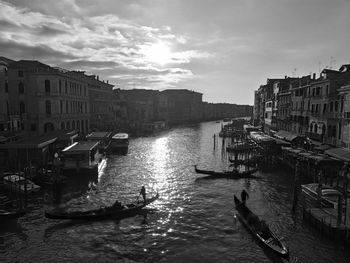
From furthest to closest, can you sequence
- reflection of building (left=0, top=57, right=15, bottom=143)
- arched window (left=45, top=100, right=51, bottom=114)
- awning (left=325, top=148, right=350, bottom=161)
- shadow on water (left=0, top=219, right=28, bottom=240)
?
1. arched window (left=45, top=100, right=51, bottom=114)
2. reflection of building (left=0, top=57, right=15, bottom=143)
3. awning (left=325, top=148, right=350, bottom=161)
4. shadow on water (left=0, top=219, right=28, bottom=240)

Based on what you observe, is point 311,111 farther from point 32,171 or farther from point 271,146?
point 32,171

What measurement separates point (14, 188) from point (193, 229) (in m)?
18.6

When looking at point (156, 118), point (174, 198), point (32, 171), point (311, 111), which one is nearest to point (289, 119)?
point (311, 111)

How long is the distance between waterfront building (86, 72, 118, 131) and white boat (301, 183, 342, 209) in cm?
5755

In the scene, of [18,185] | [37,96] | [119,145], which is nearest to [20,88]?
[37,96]

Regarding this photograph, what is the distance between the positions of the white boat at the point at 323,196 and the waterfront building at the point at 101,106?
5755 cm

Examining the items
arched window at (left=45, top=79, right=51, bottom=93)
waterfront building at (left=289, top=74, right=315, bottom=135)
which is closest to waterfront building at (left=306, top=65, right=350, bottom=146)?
waterfront building at (left=289, top=74, right=315, bottom=135)

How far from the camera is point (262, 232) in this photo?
20.8 metres

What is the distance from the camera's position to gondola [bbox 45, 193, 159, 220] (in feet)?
74.7

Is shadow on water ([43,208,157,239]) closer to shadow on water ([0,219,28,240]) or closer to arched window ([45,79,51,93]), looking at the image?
shadow on water ([0,219,28,240])

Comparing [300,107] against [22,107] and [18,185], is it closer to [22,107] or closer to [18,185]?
[18,185]

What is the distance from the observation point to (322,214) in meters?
22.9

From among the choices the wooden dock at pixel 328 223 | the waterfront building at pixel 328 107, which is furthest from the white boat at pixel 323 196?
the waterfront building at pixel 328 107

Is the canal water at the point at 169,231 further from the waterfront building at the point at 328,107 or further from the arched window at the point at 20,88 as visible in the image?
the arched window at the point at 20,88
